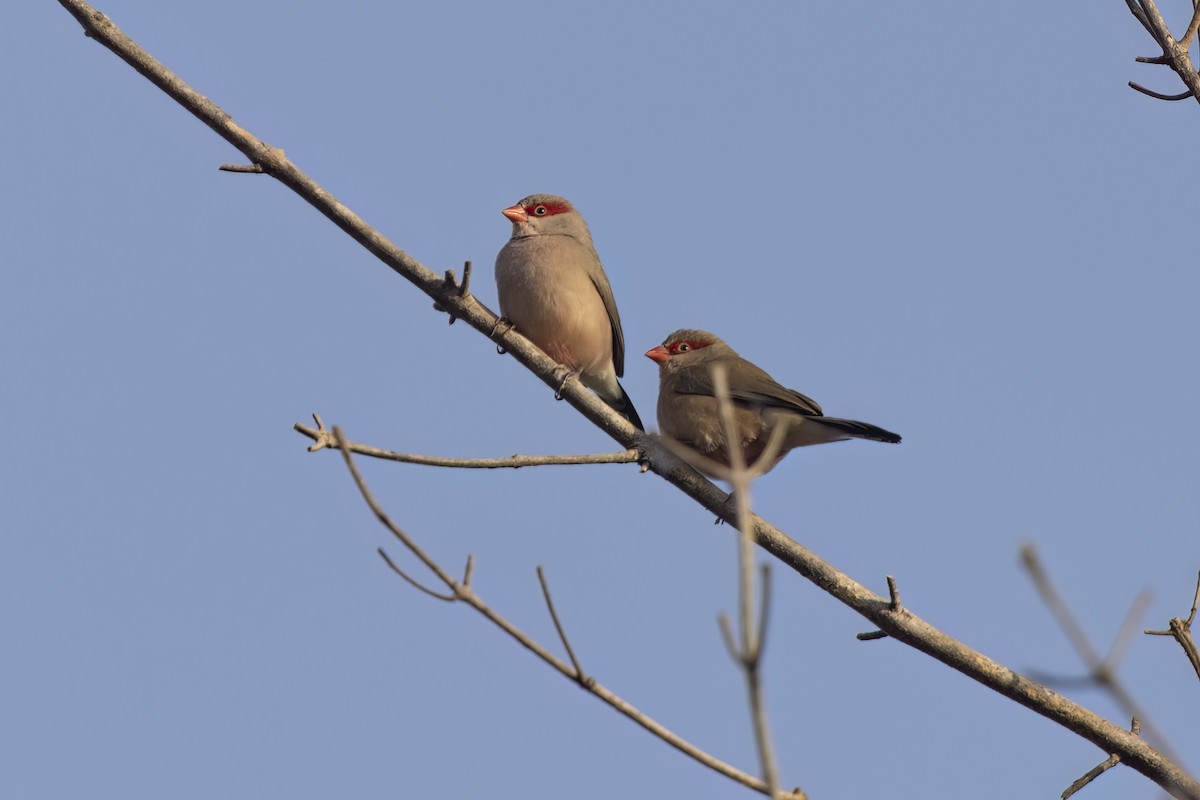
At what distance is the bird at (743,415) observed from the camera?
697 centimetres

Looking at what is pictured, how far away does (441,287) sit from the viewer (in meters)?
5.92

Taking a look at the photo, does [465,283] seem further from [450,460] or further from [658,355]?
[658,355]

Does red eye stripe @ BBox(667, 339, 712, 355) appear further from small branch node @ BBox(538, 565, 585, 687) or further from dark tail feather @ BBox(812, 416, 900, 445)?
small branch node @ BBox(538, 565, 585, 687)

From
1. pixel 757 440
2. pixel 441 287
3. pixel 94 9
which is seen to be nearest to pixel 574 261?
pixel 757 440

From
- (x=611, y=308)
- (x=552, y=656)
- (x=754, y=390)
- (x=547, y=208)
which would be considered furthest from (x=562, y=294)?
(x=552, y=656)

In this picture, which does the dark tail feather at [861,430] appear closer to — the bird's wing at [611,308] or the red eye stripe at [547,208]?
the bird's wing at [611,308]

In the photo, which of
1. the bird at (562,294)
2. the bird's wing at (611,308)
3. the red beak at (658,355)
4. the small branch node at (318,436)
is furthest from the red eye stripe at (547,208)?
the small branch node at (318,436)

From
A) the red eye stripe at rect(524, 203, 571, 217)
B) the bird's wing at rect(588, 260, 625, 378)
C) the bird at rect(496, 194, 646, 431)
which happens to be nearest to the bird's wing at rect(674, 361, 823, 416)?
the bird at rect(496, 194, 646, 431)

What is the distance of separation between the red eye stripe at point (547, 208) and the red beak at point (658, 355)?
1367mm

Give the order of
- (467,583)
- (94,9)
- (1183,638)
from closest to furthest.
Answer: (467,583)
(1183,638)
(94,9)

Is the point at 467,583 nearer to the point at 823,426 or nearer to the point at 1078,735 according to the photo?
the point at 1078,735

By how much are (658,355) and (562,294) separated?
92 centimetres

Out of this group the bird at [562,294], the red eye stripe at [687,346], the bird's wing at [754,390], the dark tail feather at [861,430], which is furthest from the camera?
the red eye stripe at [687,346]

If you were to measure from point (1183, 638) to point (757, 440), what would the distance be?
4.00 metres
